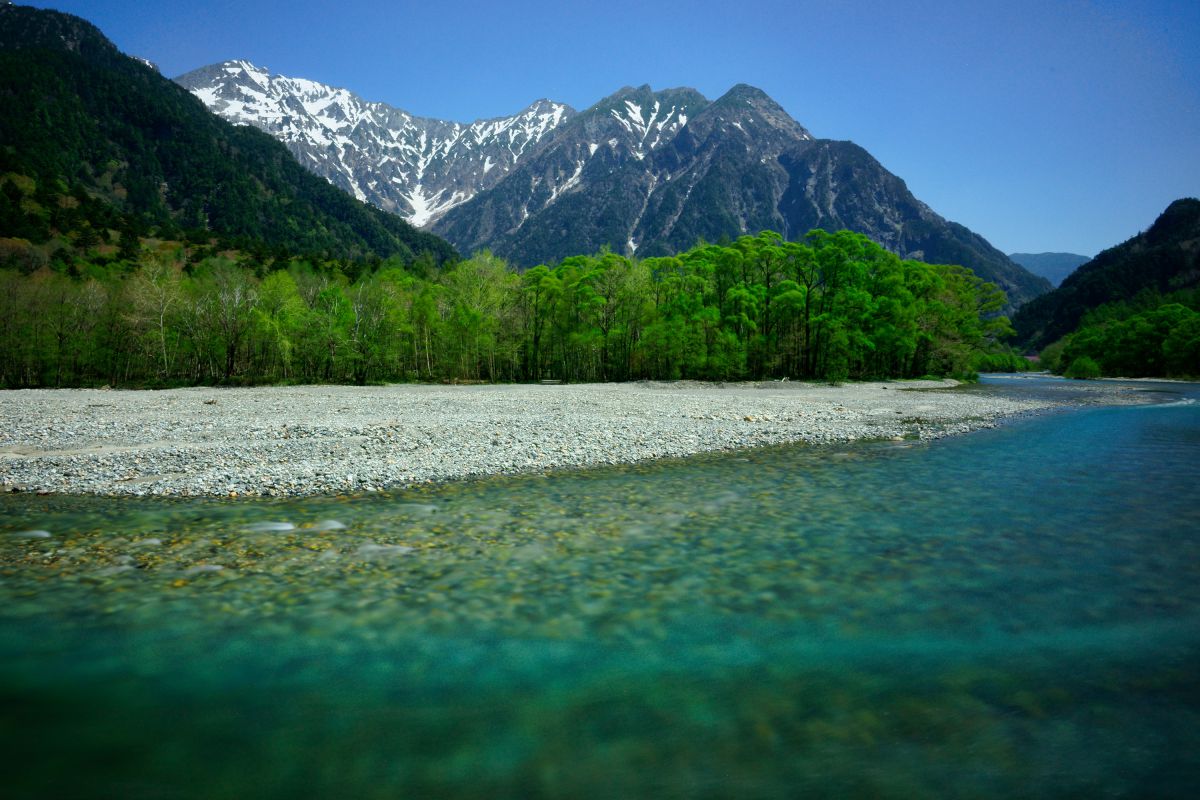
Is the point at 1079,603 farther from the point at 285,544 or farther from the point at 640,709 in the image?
the point at 285,544

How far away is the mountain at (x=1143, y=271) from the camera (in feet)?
553

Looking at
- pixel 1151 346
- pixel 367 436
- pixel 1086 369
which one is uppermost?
pixel 1151 346

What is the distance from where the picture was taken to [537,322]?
2916 inches

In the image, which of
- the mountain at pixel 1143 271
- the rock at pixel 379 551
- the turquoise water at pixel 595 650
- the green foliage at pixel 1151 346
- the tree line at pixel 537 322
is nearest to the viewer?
the turquoise water at pixel 595 650

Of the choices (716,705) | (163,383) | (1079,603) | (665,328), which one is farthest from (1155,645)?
(163,383)

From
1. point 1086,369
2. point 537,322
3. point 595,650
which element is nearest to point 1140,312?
point 1086,369

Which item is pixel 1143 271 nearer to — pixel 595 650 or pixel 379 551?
pixel 595 650

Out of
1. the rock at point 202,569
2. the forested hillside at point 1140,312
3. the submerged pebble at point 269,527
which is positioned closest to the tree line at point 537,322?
the forested hillside at point 1140,312

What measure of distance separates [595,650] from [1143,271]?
236668 mm

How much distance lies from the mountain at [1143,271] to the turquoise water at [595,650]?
202310 millimetres

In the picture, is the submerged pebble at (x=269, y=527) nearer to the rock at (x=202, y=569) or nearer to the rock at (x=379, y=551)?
the rock at (x=202, y=569)

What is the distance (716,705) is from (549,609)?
2614 millimetres

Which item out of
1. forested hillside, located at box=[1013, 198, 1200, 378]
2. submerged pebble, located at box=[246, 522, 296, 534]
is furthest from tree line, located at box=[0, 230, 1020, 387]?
submerged pebble, located at box=[246, 522, 296, 534]

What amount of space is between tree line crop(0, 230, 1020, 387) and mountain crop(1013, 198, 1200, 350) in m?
143
